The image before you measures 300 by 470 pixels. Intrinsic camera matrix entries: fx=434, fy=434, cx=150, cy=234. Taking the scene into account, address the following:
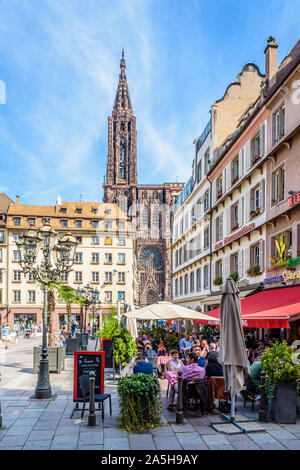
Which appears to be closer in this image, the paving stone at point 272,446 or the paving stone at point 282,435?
the paving stone at point 272,446

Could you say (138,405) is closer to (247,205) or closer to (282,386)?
(282,386)

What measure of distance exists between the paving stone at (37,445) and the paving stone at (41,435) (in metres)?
0.16

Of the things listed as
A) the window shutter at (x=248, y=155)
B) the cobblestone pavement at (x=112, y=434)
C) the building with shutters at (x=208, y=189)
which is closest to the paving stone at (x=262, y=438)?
the cobblestone pavement at (x=112, y=434)

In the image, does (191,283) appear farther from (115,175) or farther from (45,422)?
(115,175)

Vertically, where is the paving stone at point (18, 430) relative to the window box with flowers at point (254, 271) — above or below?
below

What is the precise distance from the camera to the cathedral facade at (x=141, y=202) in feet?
301

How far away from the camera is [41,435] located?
7488 mm

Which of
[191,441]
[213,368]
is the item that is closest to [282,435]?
[191,441]

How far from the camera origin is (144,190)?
326 feet

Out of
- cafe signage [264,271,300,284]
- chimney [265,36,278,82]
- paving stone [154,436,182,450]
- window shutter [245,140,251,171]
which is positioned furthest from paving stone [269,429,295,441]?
chimney [265,36,278,82]

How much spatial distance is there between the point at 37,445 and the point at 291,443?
4080 mm

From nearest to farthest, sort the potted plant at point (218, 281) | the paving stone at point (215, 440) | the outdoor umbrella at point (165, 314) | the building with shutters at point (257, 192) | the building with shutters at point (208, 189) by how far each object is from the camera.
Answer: the paving stone at point (215, 440) → the outdoor umbrella at point (165, 314) → the building with shutters at point (257, 192) → the potted plant at point (218, 281) → the building with shutters at point (208, 189)

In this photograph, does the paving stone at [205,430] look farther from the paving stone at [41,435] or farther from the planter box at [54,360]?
the planter box at [54,360]
